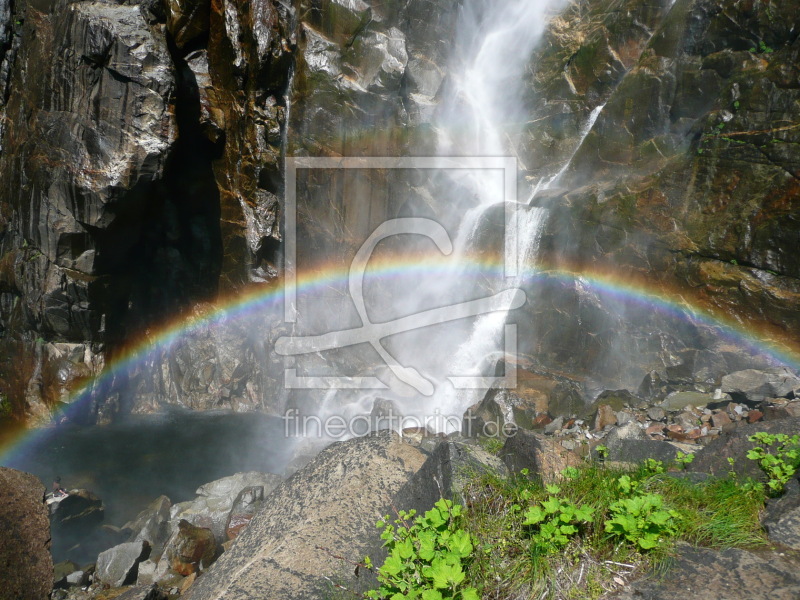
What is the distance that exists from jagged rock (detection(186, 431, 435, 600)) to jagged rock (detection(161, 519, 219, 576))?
4410mm

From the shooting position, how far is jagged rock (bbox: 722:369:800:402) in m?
7.28

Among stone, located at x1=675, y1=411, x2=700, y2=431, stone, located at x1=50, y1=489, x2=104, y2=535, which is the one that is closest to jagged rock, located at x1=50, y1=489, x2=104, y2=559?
stone, located at x1=50, y1=489, x2=104, y2=535

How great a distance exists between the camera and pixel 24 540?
12.8 feet

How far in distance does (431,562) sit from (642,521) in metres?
0.93

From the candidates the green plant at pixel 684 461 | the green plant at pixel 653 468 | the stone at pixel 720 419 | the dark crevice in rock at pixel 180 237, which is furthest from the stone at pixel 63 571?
the stone at pixel 720 419

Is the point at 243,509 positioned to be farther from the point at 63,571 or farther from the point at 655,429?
the point at 655,429

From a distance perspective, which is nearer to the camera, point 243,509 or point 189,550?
point 189,550

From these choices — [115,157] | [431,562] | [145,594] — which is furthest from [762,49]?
[115,157]

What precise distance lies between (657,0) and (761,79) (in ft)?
15.0

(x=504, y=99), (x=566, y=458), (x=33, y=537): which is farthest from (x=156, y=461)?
(x=504, y=99)

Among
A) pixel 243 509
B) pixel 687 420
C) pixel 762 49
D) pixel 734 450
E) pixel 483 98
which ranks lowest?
pixel 243 509

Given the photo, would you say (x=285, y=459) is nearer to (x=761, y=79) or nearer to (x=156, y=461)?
(x=156, y=461)

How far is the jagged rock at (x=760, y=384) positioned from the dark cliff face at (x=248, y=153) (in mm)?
2039

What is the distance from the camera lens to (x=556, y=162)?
1388 cm
